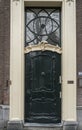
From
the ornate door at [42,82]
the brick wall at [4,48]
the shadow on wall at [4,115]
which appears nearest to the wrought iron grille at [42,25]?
the ornate door at [42,82]

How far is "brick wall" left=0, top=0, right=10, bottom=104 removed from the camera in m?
12.2

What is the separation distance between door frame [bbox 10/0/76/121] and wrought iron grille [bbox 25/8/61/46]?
16.7 inches

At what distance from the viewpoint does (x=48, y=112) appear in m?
12.6

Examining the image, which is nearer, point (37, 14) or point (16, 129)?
point (16, 129)

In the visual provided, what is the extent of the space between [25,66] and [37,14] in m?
1.79

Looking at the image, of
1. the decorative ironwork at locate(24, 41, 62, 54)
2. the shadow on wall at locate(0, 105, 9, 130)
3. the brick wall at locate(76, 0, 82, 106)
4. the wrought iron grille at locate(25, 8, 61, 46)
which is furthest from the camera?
the wrought iron grille at locate(25, 8, 61, 46)

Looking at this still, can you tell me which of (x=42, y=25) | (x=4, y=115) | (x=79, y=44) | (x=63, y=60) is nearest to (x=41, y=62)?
(x=63, y=60)

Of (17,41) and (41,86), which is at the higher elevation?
(17,41)

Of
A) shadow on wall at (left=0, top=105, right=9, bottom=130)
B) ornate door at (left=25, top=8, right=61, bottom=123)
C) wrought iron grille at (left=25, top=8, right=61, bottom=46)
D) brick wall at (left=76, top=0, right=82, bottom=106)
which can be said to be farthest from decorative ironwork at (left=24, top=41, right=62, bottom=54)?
shadow on wall at (left=0, top=105, right=9, bottom=130)

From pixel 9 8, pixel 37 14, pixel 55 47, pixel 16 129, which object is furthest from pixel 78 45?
pixel 16 129

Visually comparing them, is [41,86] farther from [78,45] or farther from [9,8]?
[9,8]

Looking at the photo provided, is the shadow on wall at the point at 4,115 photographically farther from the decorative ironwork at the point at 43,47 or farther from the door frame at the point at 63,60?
the decorative ironwork at the point at 43,47

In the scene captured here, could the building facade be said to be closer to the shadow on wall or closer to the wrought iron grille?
the wrought iron grille

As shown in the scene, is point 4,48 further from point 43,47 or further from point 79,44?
point 79,44
